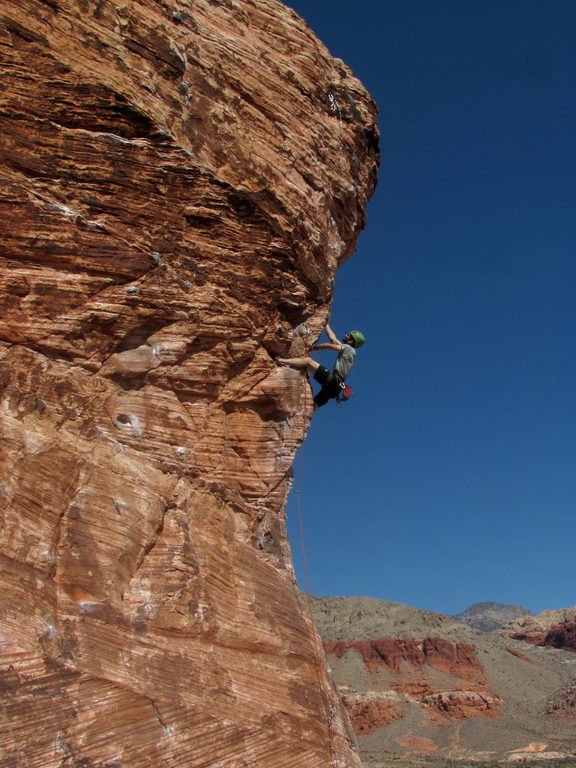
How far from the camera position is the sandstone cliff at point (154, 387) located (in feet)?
29.0

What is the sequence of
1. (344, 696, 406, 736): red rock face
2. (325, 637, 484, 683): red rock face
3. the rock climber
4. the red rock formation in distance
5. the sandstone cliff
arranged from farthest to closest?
the red rock formation in distance
(325, 637, 484, 683): red rock face
(344, 696, 406, 736): red rock face
the rock climber
the sandstone cliff

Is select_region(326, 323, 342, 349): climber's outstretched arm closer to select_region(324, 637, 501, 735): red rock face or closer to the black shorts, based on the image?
the black shorts

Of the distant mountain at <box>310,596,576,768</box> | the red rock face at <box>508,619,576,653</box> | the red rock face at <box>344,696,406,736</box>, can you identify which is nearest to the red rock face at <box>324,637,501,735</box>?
the red rock face at <box>344,696,406,736</box>

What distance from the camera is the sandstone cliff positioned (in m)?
8.84

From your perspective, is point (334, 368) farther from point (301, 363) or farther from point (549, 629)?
point (549, 629)

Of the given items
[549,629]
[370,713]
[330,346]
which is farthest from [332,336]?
[549,629]

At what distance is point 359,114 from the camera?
15656 mm

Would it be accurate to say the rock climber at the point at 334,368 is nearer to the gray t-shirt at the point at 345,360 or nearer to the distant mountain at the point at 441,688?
the gray t-shirt at the point at 345,360

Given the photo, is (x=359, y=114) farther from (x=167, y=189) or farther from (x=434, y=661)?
(x=434, y=661)

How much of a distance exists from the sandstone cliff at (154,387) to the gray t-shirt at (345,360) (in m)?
1.21

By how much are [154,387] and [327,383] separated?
4.50 metres

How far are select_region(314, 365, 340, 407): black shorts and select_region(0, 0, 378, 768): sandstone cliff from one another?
87 cm

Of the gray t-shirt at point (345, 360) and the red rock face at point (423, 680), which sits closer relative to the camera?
the gray t-shirt at point (345, 360)

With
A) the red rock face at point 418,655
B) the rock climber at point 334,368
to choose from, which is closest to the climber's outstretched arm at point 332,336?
the rock climber at point 334,368
